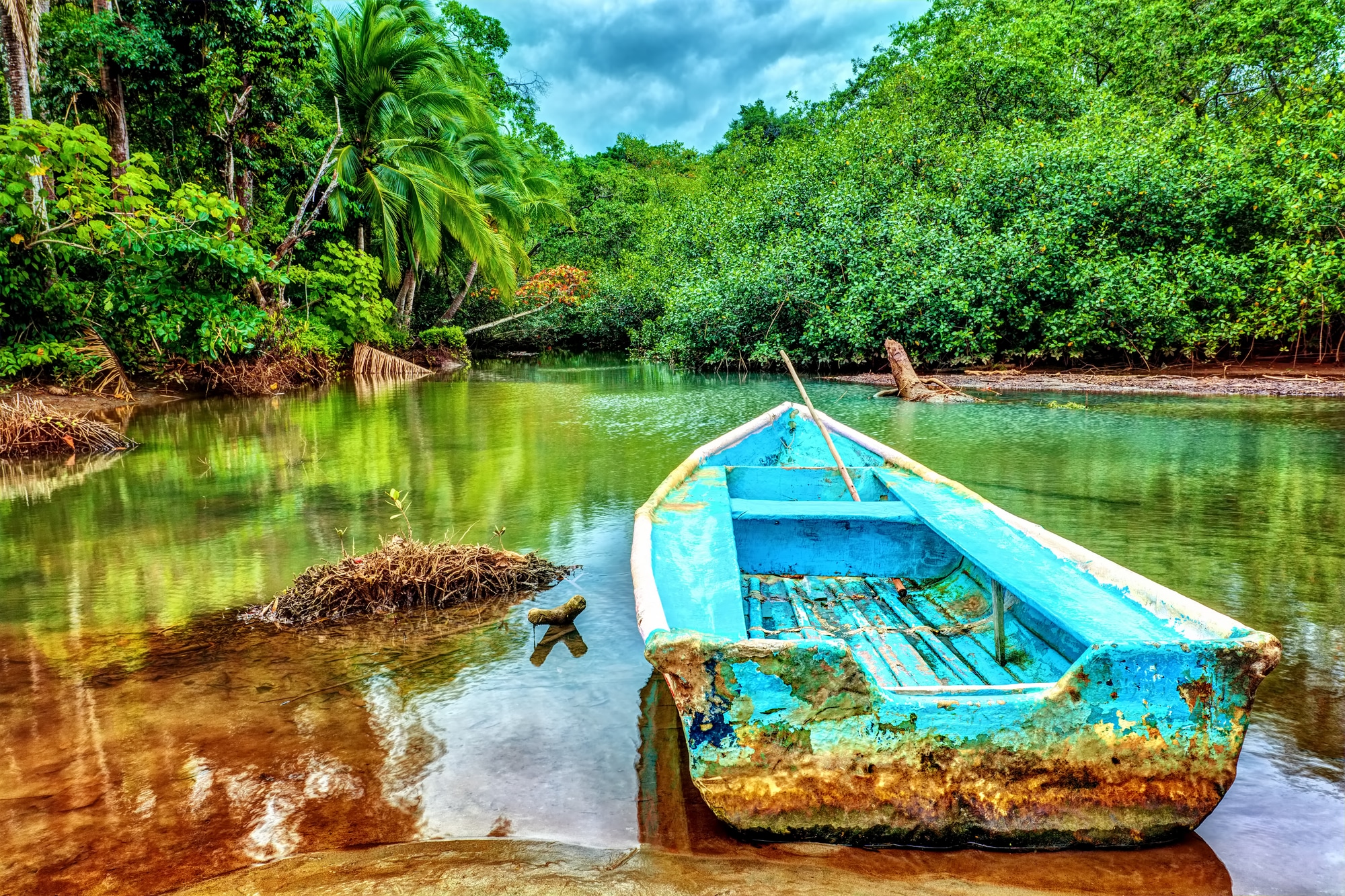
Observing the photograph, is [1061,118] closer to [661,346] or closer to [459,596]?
[661,346]

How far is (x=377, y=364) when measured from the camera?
1656 cm

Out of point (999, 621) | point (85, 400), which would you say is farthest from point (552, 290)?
point (999, 621)

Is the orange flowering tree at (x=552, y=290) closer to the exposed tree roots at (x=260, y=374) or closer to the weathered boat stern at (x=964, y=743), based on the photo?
the exposed tree roots at (x=260, y=374)

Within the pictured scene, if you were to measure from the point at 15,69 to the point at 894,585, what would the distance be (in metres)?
12.2

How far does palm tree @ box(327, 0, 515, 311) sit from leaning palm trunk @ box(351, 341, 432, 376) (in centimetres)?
194

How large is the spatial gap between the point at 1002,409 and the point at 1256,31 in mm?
10493

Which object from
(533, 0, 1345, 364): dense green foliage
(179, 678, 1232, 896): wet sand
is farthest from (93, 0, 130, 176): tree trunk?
(179, 678, 1232, 896): wet sand

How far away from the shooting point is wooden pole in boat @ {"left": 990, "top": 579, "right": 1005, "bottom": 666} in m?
2.56

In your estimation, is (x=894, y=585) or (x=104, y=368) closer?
(x=894, y=585)

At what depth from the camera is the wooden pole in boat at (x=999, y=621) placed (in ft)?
8.39

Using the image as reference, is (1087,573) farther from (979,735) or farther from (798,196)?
(798,196)

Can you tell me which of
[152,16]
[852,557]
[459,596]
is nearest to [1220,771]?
[852,557]

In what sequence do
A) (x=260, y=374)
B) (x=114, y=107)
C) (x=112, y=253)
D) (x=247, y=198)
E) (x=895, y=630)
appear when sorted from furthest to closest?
(x=247, y=198), (x=260, y=374), (x=114, y=107), (x=112, y=253), (x=895, y=630)

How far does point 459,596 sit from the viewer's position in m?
3.68
